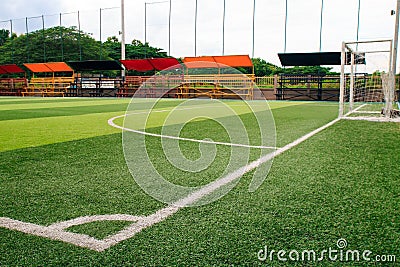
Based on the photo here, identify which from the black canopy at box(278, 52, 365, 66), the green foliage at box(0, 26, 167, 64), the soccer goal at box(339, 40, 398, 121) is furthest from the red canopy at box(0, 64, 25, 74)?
the soccer goal at box(339, 40, 398, 121)

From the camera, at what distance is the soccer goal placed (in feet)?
30.8

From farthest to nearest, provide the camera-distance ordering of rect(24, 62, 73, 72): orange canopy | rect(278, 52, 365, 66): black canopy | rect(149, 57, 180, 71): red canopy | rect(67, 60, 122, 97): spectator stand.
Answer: rect(24, 62, 73, 72): orange canopy, rect(67, 60, 122, 97): spectator stand, rect(149, 57, 180, 71): red canopy, rect(278, 52, 365, 66): black canopy

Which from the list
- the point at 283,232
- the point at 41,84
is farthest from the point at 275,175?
the point at 41,84

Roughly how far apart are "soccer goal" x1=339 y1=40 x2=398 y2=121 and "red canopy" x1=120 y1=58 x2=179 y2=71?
482 inches

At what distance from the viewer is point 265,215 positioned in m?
2.30

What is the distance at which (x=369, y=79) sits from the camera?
1673 cm

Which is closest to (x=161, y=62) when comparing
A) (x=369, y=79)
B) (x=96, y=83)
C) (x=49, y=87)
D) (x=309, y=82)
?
(x=96, y=83)

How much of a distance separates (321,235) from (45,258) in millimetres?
1417

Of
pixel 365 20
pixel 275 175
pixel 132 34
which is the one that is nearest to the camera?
pixel 275 175

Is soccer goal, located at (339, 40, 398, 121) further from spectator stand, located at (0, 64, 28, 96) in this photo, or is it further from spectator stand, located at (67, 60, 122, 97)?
spectator stand, located at (0, 64, 28, 96)

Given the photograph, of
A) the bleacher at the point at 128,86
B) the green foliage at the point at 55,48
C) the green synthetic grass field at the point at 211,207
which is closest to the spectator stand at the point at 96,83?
the bleacher at the point at 128,86

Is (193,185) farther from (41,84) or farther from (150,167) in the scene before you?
(41,84)

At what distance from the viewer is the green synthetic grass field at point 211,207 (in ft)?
5.91

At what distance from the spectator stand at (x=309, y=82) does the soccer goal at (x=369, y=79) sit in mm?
3081
